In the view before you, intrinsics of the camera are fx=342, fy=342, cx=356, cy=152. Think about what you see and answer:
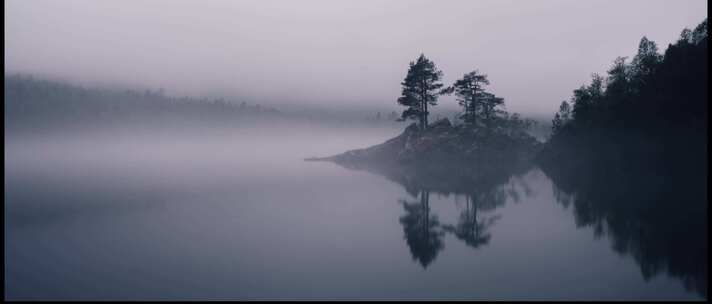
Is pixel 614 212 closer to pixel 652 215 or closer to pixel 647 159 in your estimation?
pixel 652 215

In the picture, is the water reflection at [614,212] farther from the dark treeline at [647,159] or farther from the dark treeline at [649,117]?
the dark treeline at [649,117]

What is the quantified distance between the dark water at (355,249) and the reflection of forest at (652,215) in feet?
0.37

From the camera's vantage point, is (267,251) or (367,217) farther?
(367,217)

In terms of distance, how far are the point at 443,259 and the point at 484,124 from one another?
190 ft

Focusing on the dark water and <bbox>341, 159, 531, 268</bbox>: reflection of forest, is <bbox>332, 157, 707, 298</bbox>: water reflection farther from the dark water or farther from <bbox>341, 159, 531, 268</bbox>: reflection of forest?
the dark water

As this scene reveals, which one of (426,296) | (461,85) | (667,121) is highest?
(461,85)

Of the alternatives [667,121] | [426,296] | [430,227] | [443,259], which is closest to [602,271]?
[443,259]

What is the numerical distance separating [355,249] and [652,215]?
18.6 m

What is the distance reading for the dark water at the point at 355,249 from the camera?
1250 cm

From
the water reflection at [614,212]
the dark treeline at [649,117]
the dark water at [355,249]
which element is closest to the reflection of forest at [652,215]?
the water reflection at [614,212]

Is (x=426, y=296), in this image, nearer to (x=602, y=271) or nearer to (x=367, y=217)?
(x=602, y=271)

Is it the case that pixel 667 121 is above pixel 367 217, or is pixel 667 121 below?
above

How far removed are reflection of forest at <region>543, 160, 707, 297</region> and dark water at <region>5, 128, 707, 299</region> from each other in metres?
0.11

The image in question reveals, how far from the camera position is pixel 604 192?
3009cm
